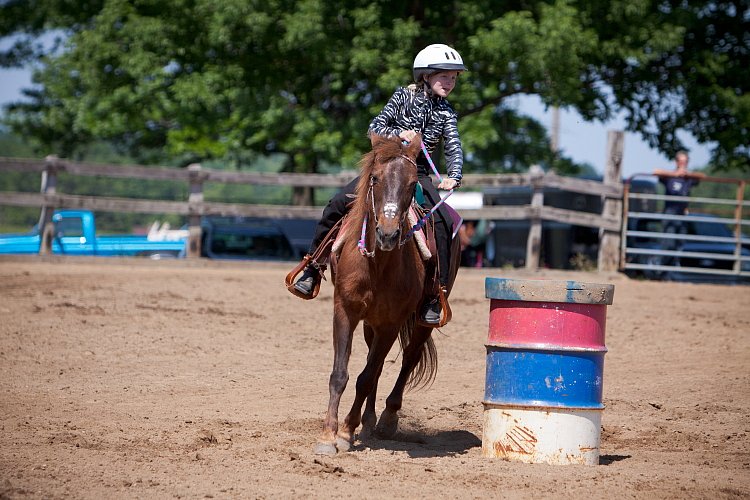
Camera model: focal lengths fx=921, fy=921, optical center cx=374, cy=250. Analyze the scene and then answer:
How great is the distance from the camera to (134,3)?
2175cm

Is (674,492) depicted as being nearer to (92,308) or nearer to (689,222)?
(92,308)

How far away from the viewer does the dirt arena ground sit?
5.02 m

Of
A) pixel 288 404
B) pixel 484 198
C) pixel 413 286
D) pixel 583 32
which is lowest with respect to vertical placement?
pixel 288 404

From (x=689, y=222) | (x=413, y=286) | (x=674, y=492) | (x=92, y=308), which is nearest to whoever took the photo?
(x=674, y=492)

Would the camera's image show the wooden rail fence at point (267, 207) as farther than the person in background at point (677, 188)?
No

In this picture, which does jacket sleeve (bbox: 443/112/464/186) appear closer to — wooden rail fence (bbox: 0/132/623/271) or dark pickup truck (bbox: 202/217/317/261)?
wooden rail fence (bbox: 0/132/623/271)

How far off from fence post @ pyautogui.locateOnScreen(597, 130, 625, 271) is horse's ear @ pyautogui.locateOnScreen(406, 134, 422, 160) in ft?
37.6

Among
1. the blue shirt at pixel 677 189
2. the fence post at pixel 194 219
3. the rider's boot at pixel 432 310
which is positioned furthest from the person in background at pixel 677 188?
the rider's boot at pixel 432 310

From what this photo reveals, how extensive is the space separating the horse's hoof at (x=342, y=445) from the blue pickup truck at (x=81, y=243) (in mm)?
12124

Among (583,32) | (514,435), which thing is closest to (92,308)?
(514,435)

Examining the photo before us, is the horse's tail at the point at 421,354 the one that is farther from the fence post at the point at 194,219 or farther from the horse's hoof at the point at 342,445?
the fence post at the point at 194,219

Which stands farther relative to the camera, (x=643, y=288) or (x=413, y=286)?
(x=643, y=288)

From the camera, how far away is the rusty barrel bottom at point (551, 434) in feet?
18.4

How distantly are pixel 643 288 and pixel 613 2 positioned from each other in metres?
7.46
